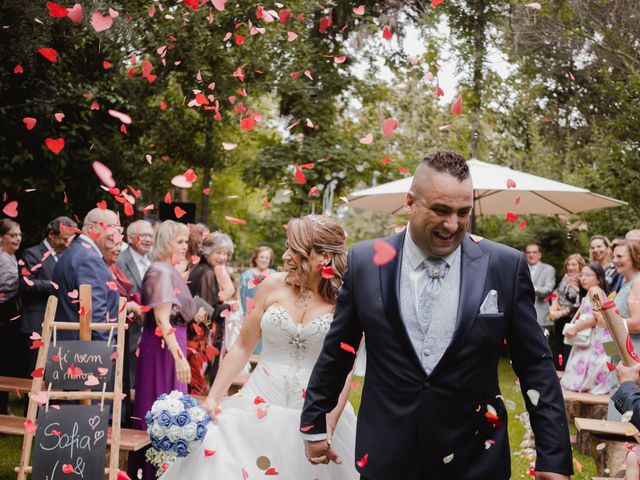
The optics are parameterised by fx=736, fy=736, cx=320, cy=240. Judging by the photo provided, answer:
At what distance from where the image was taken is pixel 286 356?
12.8 ft

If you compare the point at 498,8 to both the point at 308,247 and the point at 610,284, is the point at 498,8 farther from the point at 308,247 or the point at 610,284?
the point at 308,247

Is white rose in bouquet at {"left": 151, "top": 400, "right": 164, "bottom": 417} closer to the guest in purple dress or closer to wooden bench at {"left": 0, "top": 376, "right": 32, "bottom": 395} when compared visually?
the guest in purple dress

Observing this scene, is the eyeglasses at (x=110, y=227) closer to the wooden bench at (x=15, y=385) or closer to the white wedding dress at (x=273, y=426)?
the wooden bench at (x=15, y=385)

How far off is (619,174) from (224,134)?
341 inches

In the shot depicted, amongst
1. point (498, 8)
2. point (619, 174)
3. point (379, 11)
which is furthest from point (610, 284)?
point (379, 11)

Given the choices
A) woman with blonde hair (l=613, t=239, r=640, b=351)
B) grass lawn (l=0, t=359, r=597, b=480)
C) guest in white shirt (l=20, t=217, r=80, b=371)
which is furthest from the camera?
guest in white shirt (l=20, t=217, r=80, b=371)

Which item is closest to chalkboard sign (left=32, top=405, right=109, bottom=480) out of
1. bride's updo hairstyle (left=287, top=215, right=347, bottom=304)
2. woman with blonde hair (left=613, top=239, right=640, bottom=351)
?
bride's updo hairstyle (left=287, top=215, right=347, bottom=304)

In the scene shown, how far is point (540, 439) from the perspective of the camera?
2527 mm

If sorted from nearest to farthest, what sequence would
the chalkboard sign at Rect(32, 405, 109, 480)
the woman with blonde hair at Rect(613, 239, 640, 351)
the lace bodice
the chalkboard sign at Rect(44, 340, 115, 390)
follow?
the lace bodice < the chalkboard sign at Rect(32, 405, 109, 480) < the chalkboard sign at Rect(44, 340, 115, 390) < the woman with blonde hair at Rect(613, 239, 640, 351)

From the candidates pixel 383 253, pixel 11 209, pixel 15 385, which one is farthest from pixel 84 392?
pixel 11 209

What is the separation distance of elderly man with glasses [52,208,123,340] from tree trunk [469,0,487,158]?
34.1 ft

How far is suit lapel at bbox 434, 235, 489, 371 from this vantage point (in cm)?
246

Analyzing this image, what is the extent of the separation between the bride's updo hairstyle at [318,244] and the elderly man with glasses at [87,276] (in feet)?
6.90

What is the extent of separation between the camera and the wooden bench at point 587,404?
7402 millimetres
